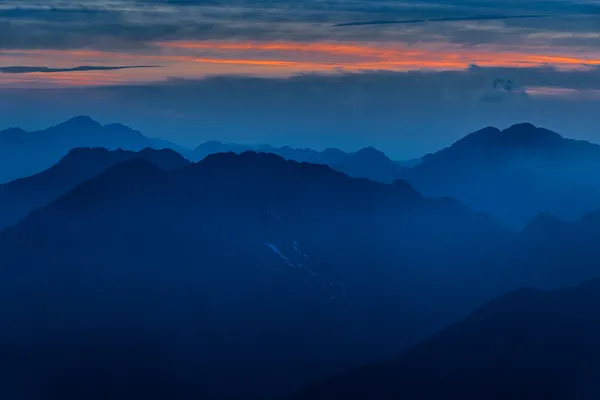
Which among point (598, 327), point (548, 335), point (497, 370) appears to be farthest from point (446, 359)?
point (598, 327)

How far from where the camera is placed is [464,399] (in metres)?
186

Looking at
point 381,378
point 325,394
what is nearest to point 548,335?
point 381,378

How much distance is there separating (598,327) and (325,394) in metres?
66.1

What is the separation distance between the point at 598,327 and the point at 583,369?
60.2 ft

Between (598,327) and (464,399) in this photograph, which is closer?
(464,399)

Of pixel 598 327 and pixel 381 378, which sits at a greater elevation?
pixel 598 327

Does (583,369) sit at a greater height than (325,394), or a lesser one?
greater

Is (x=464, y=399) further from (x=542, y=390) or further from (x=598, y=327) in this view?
(x=598, y=327)

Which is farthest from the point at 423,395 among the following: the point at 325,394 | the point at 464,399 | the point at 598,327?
the point at 598,327

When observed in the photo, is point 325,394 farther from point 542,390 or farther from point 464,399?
point 542,390

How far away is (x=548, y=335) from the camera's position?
19875 cm

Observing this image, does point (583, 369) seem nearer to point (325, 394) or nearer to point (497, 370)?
point (497, 370)

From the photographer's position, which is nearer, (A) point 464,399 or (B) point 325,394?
(A) point 464,399

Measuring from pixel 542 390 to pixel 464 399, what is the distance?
1673cm
